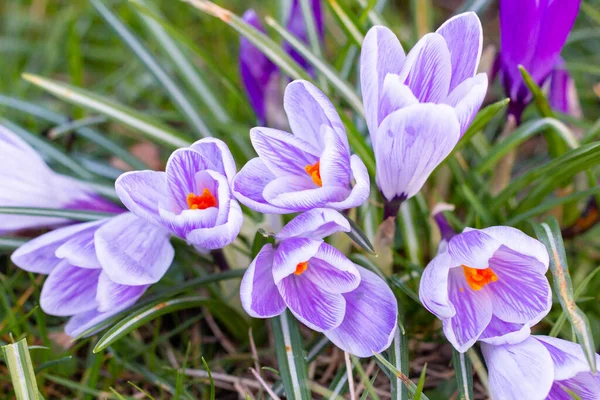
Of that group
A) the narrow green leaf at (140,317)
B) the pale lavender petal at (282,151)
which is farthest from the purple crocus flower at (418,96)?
the narrow green leaf at (140,317)

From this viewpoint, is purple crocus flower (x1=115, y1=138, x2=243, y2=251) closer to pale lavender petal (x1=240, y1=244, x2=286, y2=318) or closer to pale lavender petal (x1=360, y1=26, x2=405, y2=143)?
pale lavender petal (x1=240, y1=244, x2=286, y2=318)

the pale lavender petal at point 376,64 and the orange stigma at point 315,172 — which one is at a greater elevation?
the pale lavender petal at point 376,64

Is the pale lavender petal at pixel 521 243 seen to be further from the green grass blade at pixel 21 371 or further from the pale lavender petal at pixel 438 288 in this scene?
the green grass blade at pixel 21 371

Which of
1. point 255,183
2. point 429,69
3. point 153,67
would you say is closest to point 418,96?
point 429,69

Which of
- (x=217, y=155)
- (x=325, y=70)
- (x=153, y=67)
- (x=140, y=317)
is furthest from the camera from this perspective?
(x=153, y=67)

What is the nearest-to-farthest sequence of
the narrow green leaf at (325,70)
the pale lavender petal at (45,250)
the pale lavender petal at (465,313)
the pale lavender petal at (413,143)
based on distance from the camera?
the pale lavender petal at (413,143)
the pale lavender petal at (465,313)
the pale lavender petal at (45,250)
the narrow green leaf at (325,70)

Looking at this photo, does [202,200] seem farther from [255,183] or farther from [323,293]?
[323,293]
